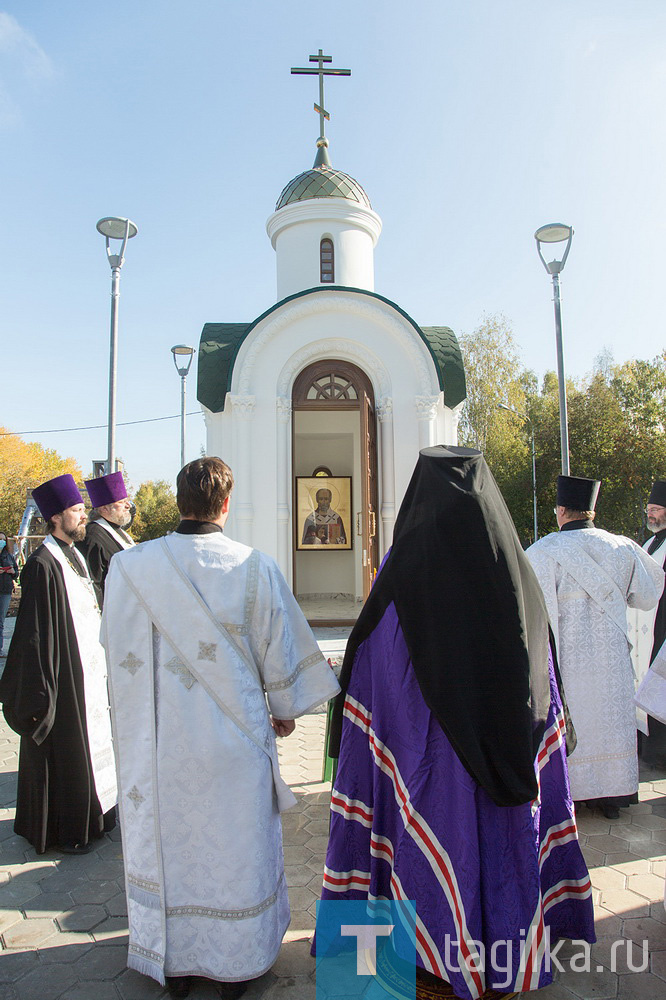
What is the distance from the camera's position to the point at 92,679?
3973mm

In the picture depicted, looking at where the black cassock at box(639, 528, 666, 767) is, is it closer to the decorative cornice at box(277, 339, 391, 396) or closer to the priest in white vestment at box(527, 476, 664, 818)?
the priest in white vestment at box(527, 476, 664, 818)

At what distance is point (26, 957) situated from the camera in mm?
2732

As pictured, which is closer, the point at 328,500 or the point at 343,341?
the point at 343,341

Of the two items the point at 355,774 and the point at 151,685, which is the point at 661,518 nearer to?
the point at 355,774

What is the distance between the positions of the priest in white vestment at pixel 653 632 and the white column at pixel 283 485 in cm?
492

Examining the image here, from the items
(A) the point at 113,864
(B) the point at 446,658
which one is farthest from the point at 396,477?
(B) the point at 446,658

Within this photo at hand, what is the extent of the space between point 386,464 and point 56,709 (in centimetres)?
672

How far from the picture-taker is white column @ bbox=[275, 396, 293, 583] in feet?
31.4

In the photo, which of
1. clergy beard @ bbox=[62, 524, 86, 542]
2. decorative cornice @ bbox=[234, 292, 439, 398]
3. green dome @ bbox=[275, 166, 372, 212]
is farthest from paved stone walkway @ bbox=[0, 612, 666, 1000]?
green dome @ bbox=[275, 166, 372, 212]

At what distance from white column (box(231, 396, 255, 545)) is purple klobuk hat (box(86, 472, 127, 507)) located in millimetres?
4765

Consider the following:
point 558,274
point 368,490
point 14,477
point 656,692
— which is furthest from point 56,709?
point 14,477

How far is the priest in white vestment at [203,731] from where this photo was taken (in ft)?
7.86

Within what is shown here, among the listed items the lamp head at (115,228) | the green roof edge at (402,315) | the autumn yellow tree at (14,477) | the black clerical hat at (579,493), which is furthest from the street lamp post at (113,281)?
the autumn yellow tree at (14,477)

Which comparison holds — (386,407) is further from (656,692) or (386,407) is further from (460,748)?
(460,748)
